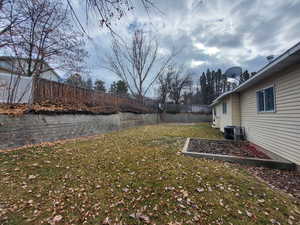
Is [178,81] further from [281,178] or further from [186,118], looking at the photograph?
[281,178]

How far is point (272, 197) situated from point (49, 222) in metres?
3.36

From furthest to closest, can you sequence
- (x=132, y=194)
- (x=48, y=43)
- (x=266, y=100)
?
(x=48, y=43) < (x=266, y=100) < (x=132, y=194)

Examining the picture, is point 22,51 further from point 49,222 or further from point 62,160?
point 49,222

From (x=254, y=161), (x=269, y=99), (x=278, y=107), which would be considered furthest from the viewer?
(x=269, y=99)

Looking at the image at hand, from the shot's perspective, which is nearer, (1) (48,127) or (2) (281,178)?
(2) (281,178)

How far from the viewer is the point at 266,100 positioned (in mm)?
4727

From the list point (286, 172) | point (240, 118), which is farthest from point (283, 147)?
point (240, 118)

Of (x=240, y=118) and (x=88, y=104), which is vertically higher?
(x=88, y=104)

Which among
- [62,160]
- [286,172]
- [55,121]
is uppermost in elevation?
[55,121]

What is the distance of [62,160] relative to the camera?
341 centimetres

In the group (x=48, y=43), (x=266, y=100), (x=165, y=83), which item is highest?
(x=165, y=83)

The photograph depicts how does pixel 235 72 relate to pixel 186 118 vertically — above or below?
above

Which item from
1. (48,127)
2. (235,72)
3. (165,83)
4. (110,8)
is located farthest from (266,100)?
(165,83)

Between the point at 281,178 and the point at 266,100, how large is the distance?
9.58ft
